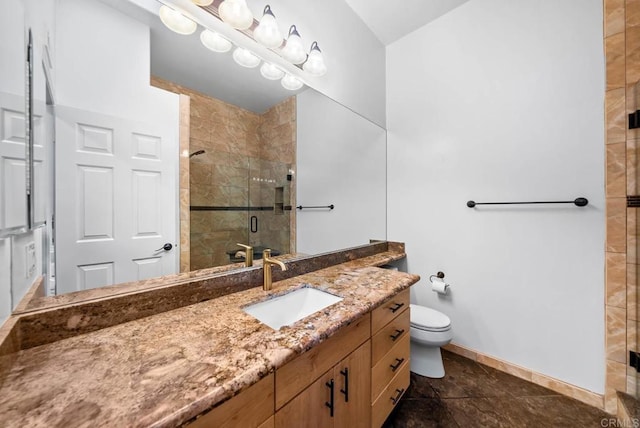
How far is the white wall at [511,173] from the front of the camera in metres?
1.42

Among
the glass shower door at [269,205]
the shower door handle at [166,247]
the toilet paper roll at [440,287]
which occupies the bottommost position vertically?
the toilet paper roll at [440,287]

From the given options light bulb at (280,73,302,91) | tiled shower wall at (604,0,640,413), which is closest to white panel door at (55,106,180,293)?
light bulb at (280,73,302,91)

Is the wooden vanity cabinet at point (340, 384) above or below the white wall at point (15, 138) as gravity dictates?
below

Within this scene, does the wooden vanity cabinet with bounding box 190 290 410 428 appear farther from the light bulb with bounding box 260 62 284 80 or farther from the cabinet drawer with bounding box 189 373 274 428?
the light bulb with bounding box 260 62 284 80

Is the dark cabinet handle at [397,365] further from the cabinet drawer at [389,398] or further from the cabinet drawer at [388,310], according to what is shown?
the cabinet drawer at [388,310]

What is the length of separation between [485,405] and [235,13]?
8.50 ft

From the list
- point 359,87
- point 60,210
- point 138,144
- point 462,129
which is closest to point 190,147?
point 138,144

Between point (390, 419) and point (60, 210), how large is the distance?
181cm

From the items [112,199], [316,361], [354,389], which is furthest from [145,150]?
[354,389]

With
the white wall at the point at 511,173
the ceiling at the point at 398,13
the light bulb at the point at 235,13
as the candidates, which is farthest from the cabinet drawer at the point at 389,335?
the ceiling at the point at 398,13

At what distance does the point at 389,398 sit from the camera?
1.21 meters

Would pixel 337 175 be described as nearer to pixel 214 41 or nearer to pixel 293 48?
pixel 293 48

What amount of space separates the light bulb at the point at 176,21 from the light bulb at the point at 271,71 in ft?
1.31

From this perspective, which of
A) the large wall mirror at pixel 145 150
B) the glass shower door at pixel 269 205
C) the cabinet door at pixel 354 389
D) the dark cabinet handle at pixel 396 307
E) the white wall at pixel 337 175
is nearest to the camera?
the large wall mirror at pixel 145 150
